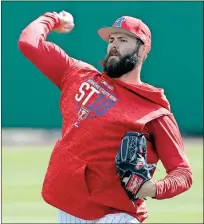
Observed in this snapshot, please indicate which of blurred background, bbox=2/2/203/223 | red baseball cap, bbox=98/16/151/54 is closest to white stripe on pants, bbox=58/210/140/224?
red baseball cap, bbox=98/16/151/54

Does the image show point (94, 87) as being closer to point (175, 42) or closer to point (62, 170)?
point (62, 170)

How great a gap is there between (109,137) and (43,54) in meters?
0.73

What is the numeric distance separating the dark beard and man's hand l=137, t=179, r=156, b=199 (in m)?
0.79

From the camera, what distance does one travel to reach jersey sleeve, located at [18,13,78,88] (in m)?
5.64

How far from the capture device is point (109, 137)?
536 cm

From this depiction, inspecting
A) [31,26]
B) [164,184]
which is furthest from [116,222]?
[31,26]

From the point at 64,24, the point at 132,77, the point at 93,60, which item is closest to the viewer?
the point at 132,77

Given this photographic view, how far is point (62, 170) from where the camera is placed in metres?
5.42

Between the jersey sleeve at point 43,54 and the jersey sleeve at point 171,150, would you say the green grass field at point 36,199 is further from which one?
the jersey sleeve at point 171,150

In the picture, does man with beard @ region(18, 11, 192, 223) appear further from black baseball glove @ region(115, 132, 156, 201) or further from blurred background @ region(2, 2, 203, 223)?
blurred background @ region(2, 2, 203, 223)

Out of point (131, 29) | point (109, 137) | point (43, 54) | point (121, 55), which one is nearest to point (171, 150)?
point (109, 137)

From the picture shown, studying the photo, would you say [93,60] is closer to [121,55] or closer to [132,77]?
[132,77]

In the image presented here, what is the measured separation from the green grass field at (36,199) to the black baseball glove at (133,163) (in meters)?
5.03

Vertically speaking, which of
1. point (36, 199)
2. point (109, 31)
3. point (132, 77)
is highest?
point (109, 31)
